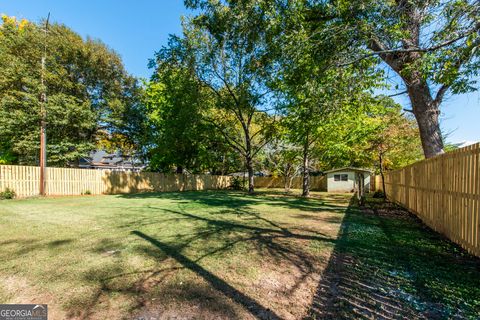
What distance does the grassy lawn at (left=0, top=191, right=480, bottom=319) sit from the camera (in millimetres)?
2197

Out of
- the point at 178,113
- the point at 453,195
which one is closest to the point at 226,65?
the point at 178,113

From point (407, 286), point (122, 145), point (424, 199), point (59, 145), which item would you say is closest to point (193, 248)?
point (407, 286)

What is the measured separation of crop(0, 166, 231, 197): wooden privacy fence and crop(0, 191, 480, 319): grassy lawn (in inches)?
319

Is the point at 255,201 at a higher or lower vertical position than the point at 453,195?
lower

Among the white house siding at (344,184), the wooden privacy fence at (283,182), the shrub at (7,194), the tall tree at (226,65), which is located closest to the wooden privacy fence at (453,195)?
the tall tree at (226,65)

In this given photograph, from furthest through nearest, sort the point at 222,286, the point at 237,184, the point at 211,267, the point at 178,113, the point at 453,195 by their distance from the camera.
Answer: the point at 237,184, the point at 178,113, the point at 453,195, the point at 211,267, the point at 222,286

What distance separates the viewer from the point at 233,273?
2920 millimetres

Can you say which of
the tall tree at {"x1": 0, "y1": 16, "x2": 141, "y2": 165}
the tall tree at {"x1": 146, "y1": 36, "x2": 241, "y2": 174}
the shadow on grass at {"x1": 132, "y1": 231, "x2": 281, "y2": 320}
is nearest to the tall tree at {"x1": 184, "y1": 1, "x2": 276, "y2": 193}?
the tall tree at {"x1": 146, "y1": 36, "x2": 241, "y2": 174}

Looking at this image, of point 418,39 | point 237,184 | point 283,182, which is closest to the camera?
point 418,39

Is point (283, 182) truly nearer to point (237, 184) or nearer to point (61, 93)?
point (237, 184)

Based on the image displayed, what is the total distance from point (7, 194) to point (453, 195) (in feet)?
49.6

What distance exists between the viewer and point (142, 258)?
132 inches

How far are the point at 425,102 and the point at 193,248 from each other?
20.6 ft

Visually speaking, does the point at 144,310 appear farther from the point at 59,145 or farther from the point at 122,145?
the point at 122,145
